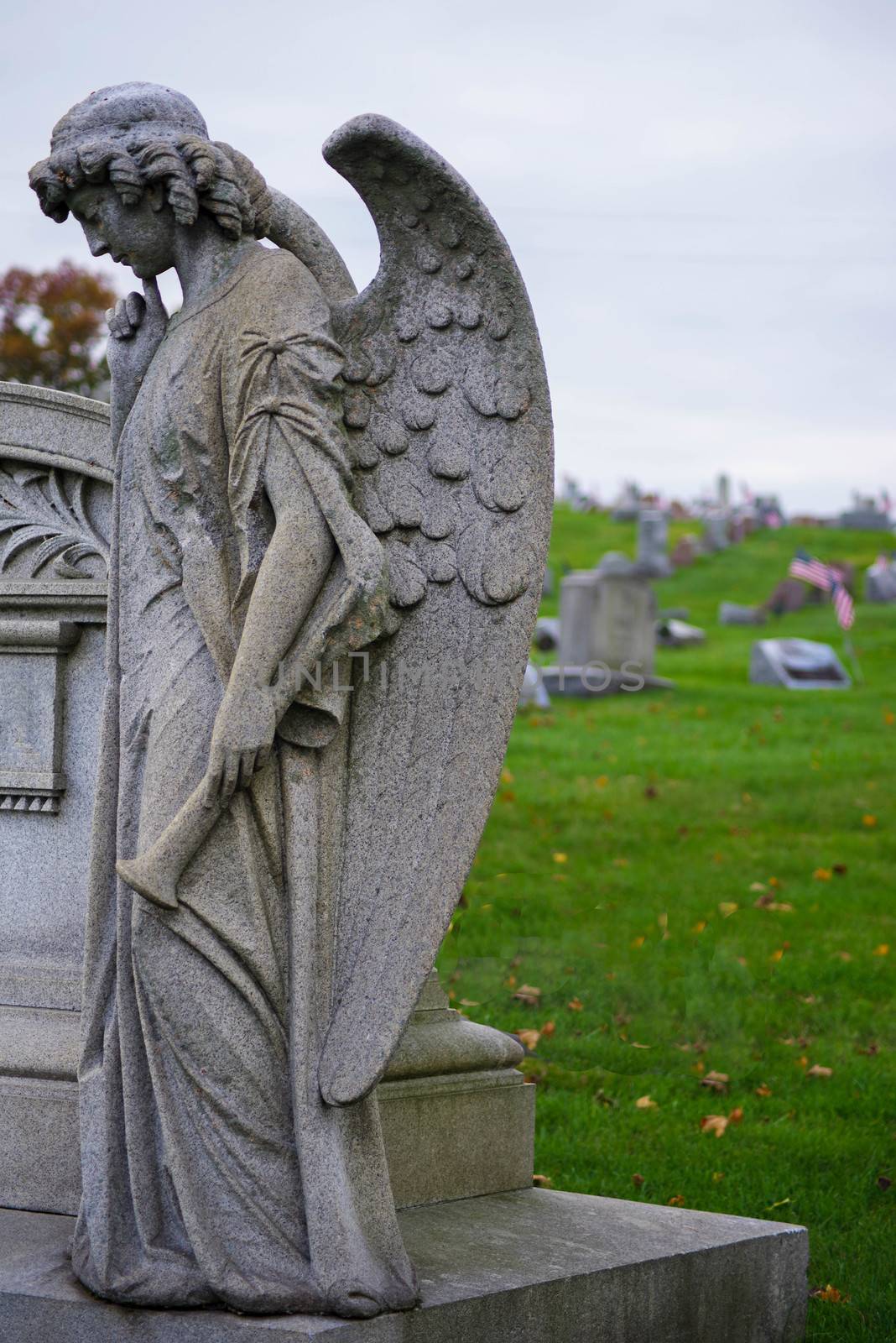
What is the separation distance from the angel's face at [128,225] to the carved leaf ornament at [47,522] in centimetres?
115

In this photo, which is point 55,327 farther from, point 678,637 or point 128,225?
point 128,225

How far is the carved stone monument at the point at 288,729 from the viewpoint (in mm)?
Result: 3668

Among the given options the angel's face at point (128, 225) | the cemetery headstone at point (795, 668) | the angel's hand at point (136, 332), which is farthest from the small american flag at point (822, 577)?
the angel's face at point (128, 225)

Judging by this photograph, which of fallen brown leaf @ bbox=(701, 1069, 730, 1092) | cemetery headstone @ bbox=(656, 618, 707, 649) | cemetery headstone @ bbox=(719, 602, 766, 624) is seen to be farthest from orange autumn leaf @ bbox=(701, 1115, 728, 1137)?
cemetery headstone @ bbox=(719, 602, 766, 624)

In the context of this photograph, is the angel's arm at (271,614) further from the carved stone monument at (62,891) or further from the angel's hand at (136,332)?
the carved stone monument at (62,891)

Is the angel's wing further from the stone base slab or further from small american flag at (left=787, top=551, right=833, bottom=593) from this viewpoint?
small american flag at (left=787, top=551, right=833, bottom=593)

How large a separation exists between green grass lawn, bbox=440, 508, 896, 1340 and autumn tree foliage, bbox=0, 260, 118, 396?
1274 cm

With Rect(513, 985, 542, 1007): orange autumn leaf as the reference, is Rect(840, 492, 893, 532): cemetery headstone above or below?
above

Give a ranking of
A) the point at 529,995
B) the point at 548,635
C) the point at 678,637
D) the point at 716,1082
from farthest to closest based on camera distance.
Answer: the point at 678,637 < the point at 548,635 < the point at 529,995 < the point at 716,1082

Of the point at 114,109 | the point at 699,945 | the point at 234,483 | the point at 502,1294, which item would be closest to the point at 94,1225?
the point at 502,1294

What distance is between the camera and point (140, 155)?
376 centimetres

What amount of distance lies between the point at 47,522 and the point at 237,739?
65.7 inches

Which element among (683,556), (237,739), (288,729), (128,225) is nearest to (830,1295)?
(288,729)

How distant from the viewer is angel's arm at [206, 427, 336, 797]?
3637 mm
